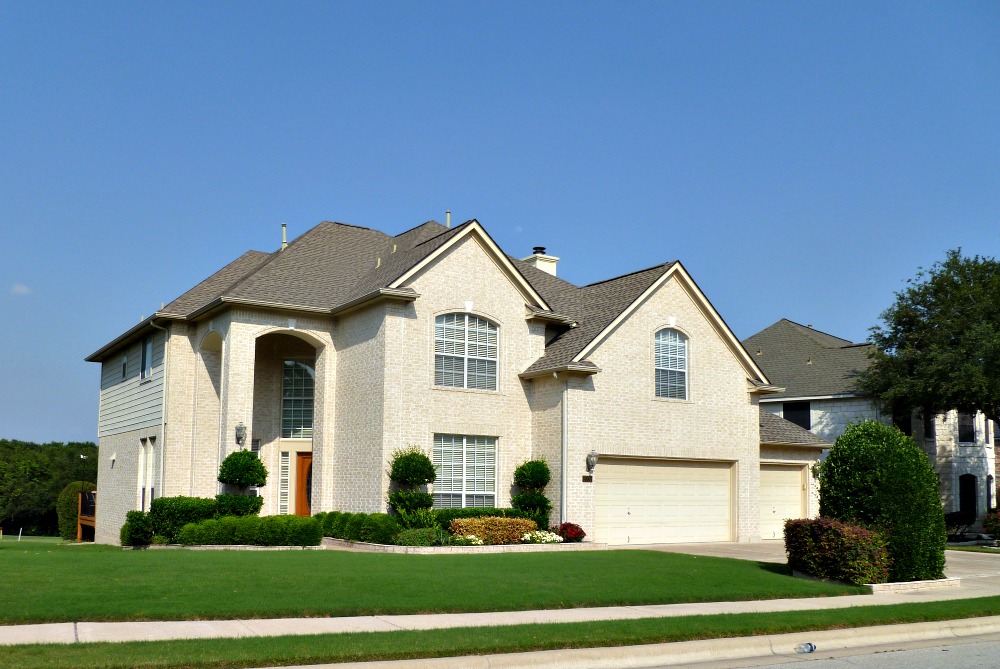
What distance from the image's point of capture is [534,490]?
25859 millimetres

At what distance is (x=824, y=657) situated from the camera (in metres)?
11.3

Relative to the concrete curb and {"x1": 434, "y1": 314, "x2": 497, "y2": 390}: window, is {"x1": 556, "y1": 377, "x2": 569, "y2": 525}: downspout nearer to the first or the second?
{"x1": 434, "y1": 314, "x2": 497, "y2": 390}: window

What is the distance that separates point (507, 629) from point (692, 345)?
17.9 metres

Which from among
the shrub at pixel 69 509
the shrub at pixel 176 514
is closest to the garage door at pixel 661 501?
the shrub at pixel 176 514

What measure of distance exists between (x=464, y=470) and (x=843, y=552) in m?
11.1

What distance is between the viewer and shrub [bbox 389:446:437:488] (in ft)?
77.7

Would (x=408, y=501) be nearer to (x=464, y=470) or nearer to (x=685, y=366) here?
(x=464, y=470)

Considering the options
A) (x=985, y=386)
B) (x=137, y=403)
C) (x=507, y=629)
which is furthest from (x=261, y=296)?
(x=985, y=386)

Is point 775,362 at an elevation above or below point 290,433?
above

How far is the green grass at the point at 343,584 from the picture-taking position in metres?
12.1

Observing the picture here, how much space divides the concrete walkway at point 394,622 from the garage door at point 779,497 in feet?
43.9

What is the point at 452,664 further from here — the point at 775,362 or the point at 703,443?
the point at 775,362

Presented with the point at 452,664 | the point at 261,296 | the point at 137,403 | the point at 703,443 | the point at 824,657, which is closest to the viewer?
the point at 452,664

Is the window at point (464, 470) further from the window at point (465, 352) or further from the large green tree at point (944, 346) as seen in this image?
the large green tree at point (944, 346)
